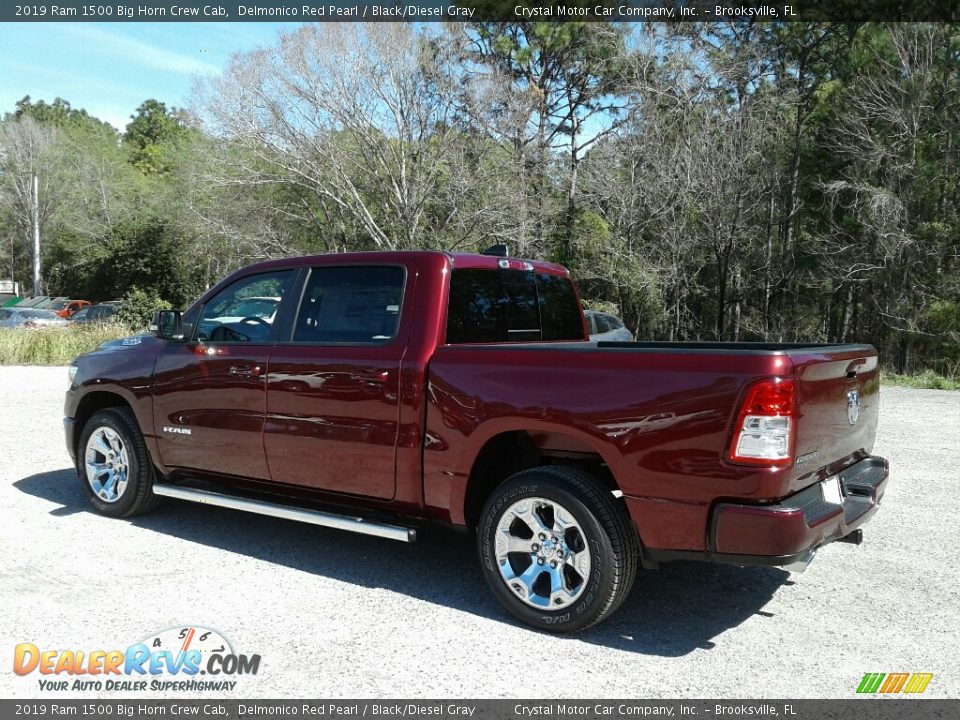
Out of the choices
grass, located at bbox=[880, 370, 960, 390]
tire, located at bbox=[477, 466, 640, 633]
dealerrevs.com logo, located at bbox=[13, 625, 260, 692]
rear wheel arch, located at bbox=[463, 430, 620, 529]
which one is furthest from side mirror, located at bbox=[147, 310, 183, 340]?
grass, located at bbox=[880, 370, 960, 390]

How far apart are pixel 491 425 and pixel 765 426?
1339 mm

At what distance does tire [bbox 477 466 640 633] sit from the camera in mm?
3832

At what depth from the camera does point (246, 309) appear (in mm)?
5410

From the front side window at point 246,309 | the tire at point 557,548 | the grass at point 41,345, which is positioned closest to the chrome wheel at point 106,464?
the front side window at point 246,309

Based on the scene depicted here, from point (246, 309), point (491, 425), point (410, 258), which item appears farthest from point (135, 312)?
point (491, 425)

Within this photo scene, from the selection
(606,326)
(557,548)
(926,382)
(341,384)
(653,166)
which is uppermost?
(653,166)

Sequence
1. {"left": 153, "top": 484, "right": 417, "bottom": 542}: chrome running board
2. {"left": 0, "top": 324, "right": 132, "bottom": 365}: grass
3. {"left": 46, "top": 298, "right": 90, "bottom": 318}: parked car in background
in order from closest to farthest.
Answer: {"left": 153, "top": 484, "right": 417, "bottom": 542}: chrome running board
{"left": 0, "top": 324, "right": 132, "bottom": 365}: grass
{"left": 46, "top": 298, "right": 90, "bottom": 318}: parked car in background

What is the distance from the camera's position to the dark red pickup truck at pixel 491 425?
3.55m

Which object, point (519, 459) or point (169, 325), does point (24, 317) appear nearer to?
point (169, 325)

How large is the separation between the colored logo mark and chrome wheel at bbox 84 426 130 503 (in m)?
4.88

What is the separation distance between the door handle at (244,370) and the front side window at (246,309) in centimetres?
19

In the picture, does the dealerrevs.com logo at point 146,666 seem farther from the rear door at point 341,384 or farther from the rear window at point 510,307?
the rear window at point 510,307

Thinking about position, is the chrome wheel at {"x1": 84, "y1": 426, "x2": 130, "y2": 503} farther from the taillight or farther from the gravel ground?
the taillight

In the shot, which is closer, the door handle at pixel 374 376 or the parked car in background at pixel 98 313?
the door handle at pixel 374 376
